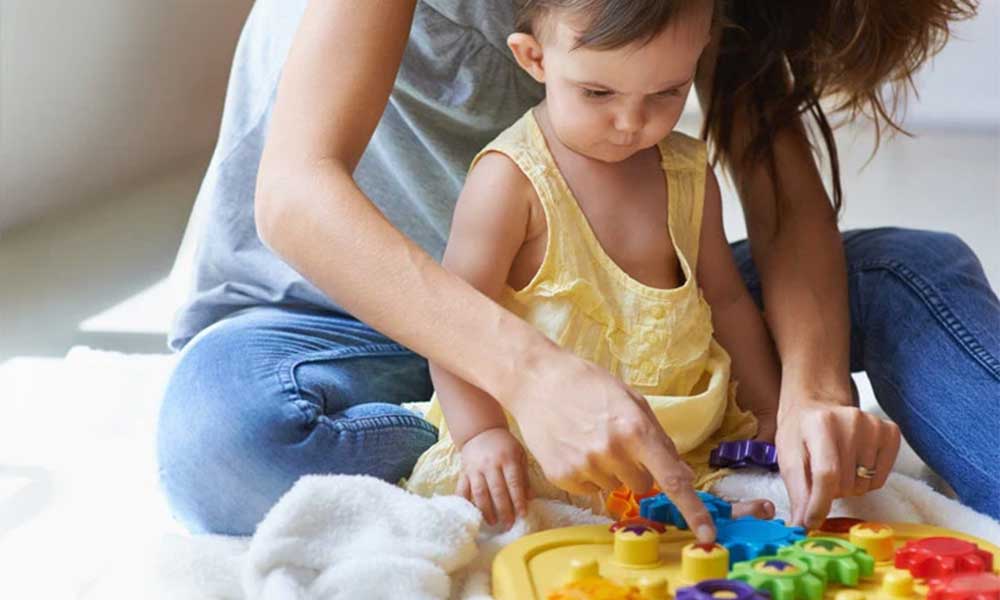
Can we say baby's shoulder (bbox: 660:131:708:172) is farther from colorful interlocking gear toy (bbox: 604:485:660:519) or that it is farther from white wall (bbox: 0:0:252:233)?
white wall (bbox: 0:0:252:233)

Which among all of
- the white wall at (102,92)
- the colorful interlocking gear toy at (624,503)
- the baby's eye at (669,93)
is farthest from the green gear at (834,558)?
the white wall at (102,92)

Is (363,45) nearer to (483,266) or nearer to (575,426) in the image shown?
(483,266)

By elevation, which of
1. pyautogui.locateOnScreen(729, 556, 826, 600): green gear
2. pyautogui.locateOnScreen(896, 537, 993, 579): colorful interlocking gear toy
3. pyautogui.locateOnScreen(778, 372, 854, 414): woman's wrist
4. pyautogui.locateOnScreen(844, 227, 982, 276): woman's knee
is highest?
pyautogui.locateOnScreen(844, 227, 982, 276): woman's knee

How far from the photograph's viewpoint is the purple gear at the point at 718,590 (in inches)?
32.1

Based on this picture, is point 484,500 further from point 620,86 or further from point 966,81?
point 966,81

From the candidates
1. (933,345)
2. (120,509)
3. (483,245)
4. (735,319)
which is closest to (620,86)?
(483,245)

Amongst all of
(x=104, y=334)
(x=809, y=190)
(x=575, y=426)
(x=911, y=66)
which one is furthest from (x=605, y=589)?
(x=104, y=334)

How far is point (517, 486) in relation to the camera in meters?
1.01

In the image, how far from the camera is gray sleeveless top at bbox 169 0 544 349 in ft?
4.10

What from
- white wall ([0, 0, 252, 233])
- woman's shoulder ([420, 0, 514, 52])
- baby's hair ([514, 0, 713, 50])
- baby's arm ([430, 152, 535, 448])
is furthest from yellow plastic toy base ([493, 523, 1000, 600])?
white wall ([0, 0, 252, 233])

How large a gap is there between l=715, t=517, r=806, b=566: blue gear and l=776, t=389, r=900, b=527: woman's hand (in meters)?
0.03

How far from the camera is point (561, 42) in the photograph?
1.06 metres

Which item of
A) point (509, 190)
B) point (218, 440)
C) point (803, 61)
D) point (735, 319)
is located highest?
point (803, 61)

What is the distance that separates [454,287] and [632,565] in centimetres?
22
